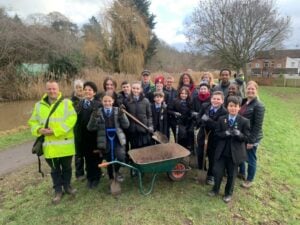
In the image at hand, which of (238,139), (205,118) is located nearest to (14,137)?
(205,118)

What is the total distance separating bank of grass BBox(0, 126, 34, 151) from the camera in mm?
7562

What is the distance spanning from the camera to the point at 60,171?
4.14 m

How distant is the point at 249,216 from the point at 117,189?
198 cm

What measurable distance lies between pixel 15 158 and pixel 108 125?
3.58 m

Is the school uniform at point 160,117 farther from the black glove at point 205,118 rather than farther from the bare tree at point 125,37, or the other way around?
the bare tree at point 125,37

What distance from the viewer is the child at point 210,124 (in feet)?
13.7

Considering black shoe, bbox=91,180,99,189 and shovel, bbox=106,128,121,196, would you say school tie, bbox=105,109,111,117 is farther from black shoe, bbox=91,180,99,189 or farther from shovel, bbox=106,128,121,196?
black shoe, bbox=91,180,99,189

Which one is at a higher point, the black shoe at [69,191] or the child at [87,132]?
the child at [87,132]

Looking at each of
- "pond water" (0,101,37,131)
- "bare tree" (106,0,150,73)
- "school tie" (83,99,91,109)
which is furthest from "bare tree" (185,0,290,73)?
"school tie" (83,99,91,109)

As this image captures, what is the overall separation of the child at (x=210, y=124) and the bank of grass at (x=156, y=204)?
1.27 feet

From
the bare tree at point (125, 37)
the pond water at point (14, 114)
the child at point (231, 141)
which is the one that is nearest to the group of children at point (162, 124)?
the child at point (231, 141)

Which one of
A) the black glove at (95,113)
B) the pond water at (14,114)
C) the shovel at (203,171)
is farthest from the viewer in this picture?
the pond water at (14,114)

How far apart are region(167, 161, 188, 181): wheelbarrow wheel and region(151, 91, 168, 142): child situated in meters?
0.85

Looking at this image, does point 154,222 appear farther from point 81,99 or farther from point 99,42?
point 99,42
